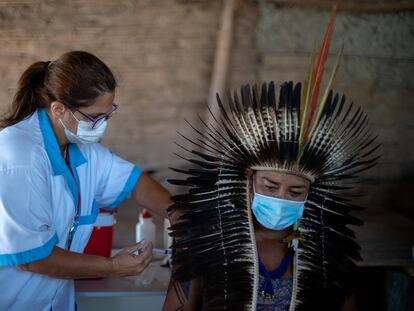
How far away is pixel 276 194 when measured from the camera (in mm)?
1876

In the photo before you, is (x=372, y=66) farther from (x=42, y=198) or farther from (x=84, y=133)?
(x=42, y=198)

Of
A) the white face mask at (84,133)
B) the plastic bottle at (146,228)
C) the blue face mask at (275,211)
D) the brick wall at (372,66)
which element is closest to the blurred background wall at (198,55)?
the brick wall at (372,66)

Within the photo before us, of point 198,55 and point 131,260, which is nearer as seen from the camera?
point 131,260

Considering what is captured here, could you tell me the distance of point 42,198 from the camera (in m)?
1.74

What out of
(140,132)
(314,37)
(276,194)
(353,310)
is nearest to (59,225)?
(276,194)

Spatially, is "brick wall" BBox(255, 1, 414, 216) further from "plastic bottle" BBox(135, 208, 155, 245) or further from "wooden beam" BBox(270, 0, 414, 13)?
"plastic bottle" BBox(135, 208, 155, 245)

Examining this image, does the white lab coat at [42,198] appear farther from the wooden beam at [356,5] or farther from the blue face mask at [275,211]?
the wooden beam at [356,5]

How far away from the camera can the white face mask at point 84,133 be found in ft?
6.24

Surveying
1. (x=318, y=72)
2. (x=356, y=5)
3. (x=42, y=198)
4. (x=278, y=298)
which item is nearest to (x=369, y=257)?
(x=278, y=298)

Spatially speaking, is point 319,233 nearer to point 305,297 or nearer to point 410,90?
point 305,297

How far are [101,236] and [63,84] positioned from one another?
85cm

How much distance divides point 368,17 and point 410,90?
551 millimetres

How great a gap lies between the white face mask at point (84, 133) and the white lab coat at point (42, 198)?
0.21ft

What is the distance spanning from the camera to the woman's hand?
1.90 meters
